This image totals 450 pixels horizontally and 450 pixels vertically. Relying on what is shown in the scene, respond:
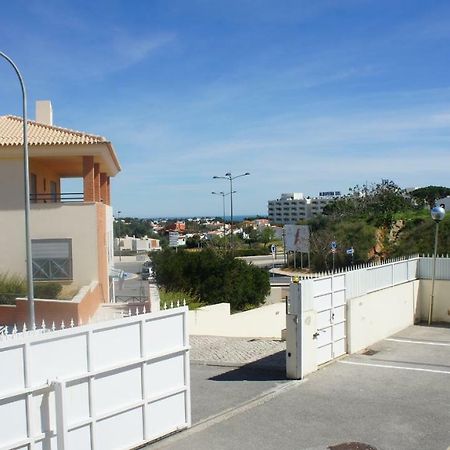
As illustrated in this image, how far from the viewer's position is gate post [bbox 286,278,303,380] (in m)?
11.2

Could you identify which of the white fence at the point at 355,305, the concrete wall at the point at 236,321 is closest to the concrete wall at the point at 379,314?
the white fence at the point at 355,305

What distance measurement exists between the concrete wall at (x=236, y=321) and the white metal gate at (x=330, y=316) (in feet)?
20.4

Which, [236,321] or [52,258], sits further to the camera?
[52,258]

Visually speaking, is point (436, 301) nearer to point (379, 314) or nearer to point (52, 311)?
point (379, 314)

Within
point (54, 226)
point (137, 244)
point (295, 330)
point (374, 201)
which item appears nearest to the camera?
point (295, 330)

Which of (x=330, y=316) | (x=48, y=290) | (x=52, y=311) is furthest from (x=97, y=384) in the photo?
(x=48, y=290)

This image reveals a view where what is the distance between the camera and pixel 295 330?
11.3 meters

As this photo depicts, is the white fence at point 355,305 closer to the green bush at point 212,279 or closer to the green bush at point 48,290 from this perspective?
the green bush at point 212,279

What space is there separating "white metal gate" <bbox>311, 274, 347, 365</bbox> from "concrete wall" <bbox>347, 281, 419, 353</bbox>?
1.06 ft

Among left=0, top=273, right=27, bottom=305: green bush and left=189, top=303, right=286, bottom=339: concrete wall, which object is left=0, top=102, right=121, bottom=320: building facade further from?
left=189, top=303, right=286, bottom=339: concrete wall

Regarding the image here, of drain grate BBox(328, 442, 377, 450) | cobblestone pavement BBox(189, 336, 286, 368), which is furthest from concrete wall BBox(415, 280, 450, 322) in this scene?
drain grate BBox(328, 442, 377, 450)

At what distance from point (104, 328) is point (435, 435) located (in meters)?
4.89

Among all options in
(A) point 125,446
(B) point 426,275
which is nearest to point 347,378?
(A) point 125,446

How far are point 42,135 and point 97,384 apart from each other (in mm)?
18582
